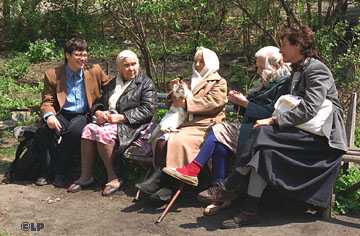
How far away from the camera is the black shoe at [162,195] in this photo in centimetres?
532

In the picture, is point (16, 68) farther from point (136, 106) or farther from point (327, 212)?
point (327, 212)

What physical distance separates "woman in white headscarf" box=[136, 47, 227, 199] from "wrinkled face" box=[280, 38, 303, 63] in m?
0.73

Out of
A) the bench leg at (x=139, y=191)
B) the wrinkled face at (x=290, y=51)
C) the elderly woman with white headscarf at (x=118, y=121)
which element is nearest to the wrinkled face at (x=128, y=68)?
the elderly woman with white headscarf at (x=118, y=121)

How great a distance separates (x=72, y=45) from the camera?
20.0 feet

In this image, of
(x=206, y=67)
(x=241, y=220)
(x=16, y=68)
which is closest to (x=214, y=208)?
(x=241, y=220)

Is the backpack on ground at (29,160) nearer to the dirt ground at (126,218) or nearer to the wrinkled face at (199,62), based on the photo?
the dirt ground at (126,218)

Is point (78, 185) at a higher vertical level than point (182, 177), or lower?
lower

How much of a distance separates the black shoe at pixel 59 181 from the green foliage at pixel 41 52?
486 centimetres

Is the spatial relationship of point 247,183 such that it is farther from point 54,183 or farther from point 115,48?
point 115,48

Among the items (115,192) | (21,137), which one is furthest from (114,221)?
(21,137)

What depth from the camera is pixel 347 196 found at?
5.34m

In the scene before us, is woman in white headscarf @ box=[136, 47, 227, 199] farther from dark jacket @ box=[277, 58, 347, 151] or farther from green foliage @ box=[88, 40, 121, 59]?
green foliage @ box=[88, 40, 121, 59]

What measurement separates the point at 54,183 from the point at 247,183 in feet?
6.59

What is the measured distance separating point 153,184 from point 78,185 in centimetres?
90
